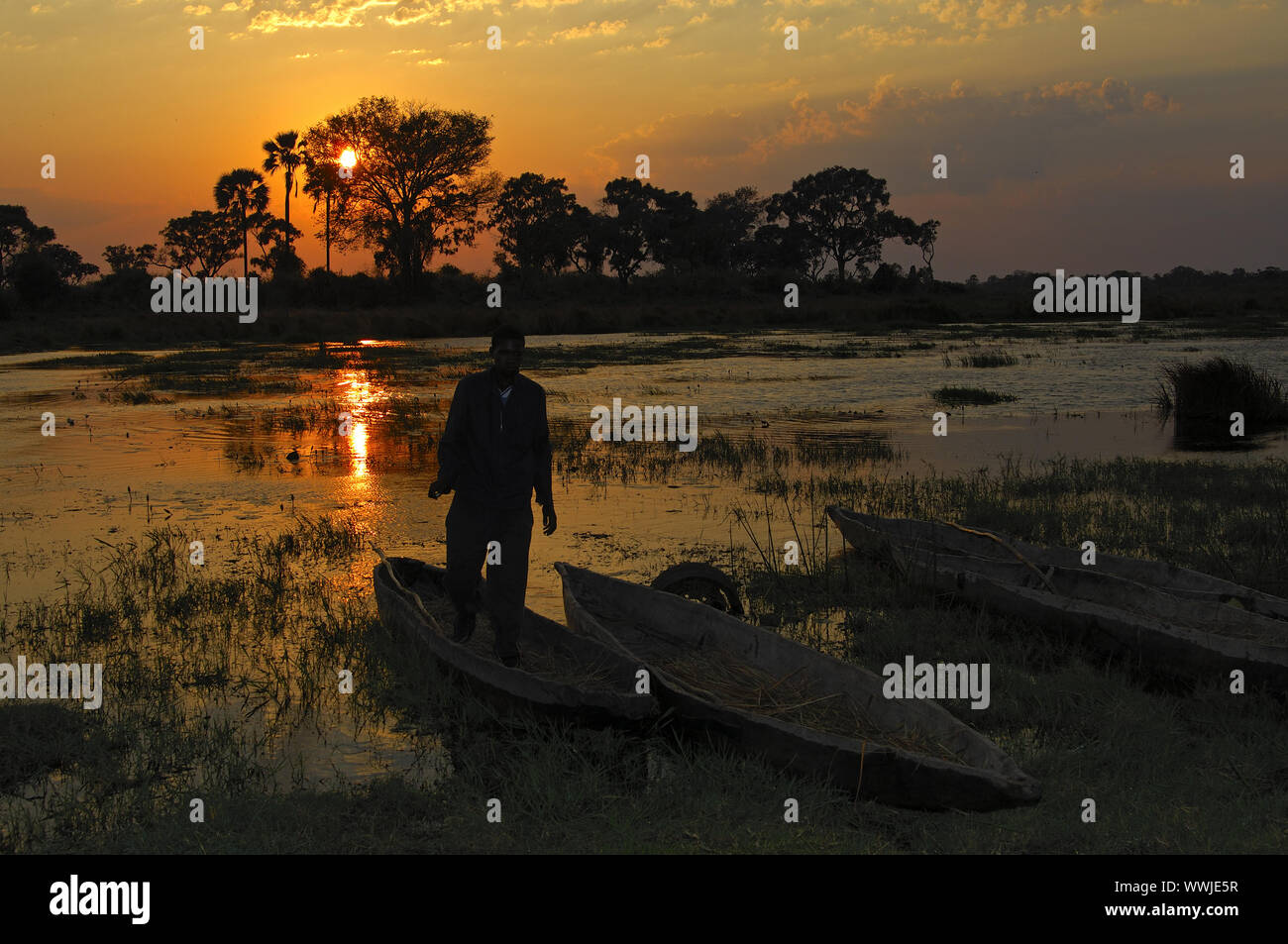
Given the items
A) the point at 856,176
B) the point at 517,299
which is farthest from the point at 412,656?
the point at 856,176

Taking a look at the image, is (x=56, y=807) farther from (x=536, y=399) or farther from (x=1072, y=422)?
(x=1072, y=422)

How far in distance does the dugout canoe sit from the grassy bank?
368mm

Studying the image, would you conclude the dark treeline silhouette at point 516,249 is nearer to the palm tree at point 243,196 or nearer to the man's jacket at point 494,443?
the palm tree at point 243,196

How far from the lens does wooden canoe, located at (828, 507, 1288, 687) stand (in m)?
6.43

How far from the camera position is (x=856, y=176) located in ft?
276

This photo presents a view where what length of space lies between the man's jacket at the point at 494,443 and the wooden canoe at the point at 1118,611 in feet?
11.6

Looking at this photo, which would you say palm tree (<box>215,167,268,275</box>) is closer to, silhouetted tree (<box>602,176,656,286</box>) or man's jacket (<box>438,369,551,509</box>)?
silhouetted tree (<box>602,176,656,286</box>)

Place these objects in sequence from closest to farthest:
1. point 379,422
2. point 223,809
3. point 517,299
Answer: point 223,809 → point 379,422 → point 517,299

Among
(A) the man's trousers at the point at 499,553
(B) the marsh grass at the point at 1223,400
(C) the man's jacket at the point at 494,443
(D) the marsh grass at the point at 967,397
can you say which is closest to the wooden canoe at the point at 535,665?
(A) the man's trousers at the point at 499,553

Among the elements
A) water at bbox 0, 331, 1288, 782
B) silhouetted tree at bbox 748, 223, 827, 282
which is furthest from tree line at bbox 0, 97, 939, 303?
water at bbox 0, 331, 1288, 782

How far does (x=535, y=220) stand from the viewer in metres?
76.2

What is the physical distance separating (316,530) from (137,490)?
3.89 metres

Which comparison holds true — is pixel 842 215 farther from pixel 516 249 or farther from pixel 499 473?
pixel 499 473

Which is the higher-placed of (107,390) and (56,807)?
(107,390)
